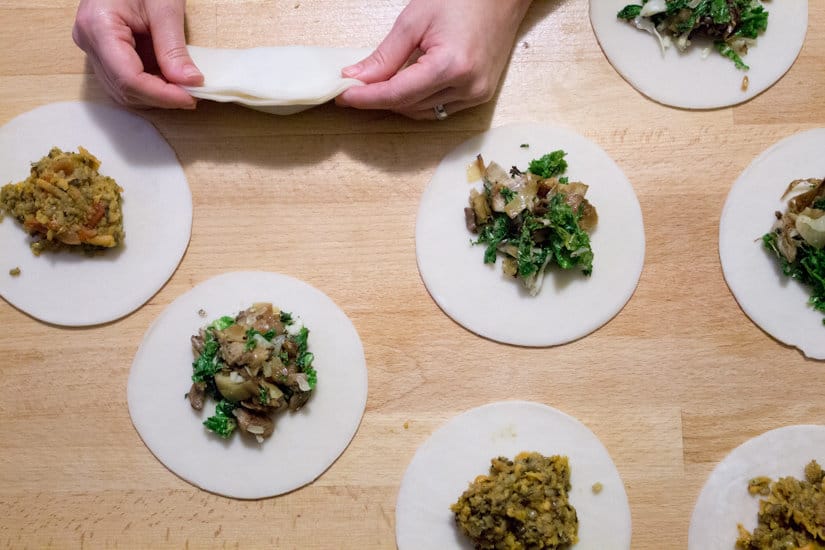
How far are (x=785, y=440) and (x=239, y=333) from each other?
2075 millimetres

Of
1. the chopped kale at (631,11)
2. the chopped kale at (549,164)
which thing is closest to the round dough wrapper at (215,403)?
the chopped kale at (549,164)

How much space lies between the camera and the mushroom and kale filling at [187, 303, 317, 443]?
2494 mm

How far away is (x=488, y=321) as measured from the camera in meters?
2.66

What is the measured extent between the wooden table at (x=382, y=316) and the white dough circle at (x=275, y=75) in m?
0.15

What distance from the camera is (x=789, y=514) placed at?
2510 mm

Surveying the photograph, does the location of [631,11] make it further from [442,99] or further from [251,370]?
[251,370]

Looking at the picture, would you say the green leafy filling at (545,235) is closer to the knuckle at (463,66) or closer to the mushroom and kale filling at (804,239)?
the knuckle at (463,66)

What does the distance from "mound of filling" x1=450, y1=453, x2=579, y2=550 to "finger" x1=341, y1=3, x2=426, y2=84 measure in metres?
1.50

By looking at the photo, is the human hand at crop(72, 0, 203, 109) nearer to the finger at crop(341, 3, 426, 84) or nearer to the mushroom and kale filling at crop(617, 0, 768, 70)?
the finger at crop(341, 3, 426, 84)

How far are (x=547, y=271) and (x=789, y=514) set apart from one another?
122 cm

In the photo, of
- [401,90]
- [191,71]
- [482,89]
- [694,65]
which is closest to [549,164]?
[482,89]

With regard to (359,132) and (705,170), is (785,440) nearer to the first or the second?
(705,170)

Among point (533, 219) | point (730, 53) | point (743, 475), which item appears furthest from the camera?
point (730, 53)

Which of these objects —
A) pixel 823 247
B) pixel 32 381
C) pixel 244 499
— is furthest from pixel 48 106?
pixel 823 247
